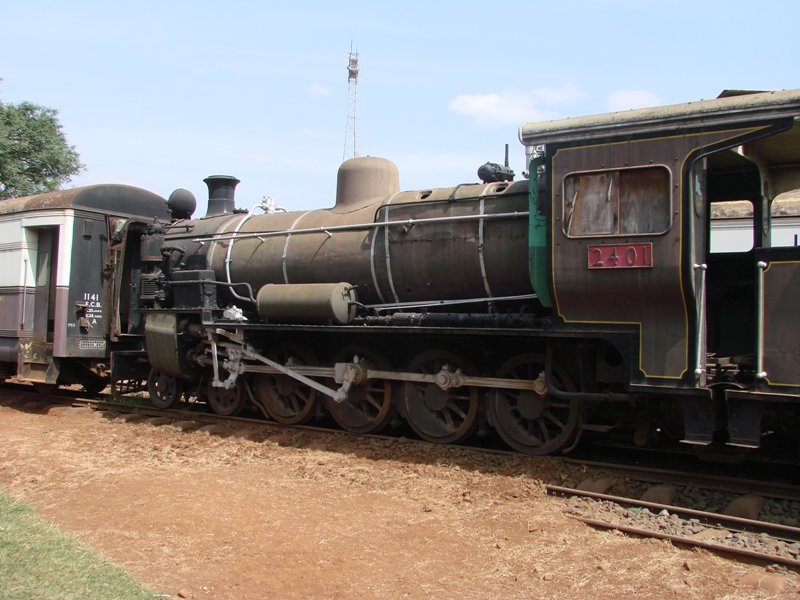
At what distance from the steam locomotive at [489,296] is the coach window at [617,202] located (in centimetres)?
2

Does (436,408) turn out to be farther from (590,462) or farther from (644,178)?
(644,178)

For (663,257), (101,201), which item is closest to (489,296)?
(663,257)

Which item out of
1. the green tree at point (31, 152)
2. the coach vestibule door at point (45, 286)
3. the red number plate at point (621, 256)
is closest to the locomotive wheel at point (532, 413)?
the red number plate at point (621, 256)

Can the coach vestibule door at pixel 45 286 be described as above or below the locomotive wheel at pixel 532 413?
above

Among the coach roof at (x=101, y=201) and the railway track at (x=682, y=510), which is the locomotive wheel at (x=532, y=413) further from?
the coach roof at (x=101, y=201)

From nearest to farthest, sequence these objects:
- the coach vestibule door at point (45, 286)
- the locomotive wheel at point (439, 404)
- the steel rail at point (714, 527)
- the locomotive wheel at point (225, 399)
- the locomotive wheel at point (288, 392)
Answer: the steel rail at point (714, 527)
the locomotive wheel at point (439, 404)
the locomotive wheel at point (288, 392)
the locomotive wheel at point (225, 399)
the coach vestibule door at point (45, 286)

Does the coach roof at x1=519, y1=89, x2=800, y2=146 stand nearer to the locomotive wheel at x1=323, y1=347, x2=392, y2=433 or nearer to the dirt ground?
the dirt ground

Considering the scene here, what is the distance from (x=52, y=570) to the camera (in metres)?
4.43

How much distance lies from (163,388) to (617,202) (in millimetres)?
7626

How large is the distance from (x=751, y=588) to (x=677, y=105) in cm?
381

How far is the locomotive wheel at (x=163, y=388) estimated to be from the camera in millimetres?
10484

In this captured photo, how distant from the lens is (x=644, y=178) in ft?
19.5

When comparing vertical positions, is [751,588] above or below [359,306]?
below

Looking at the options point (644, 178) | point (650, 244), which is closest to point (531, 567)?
point (650, 244)
